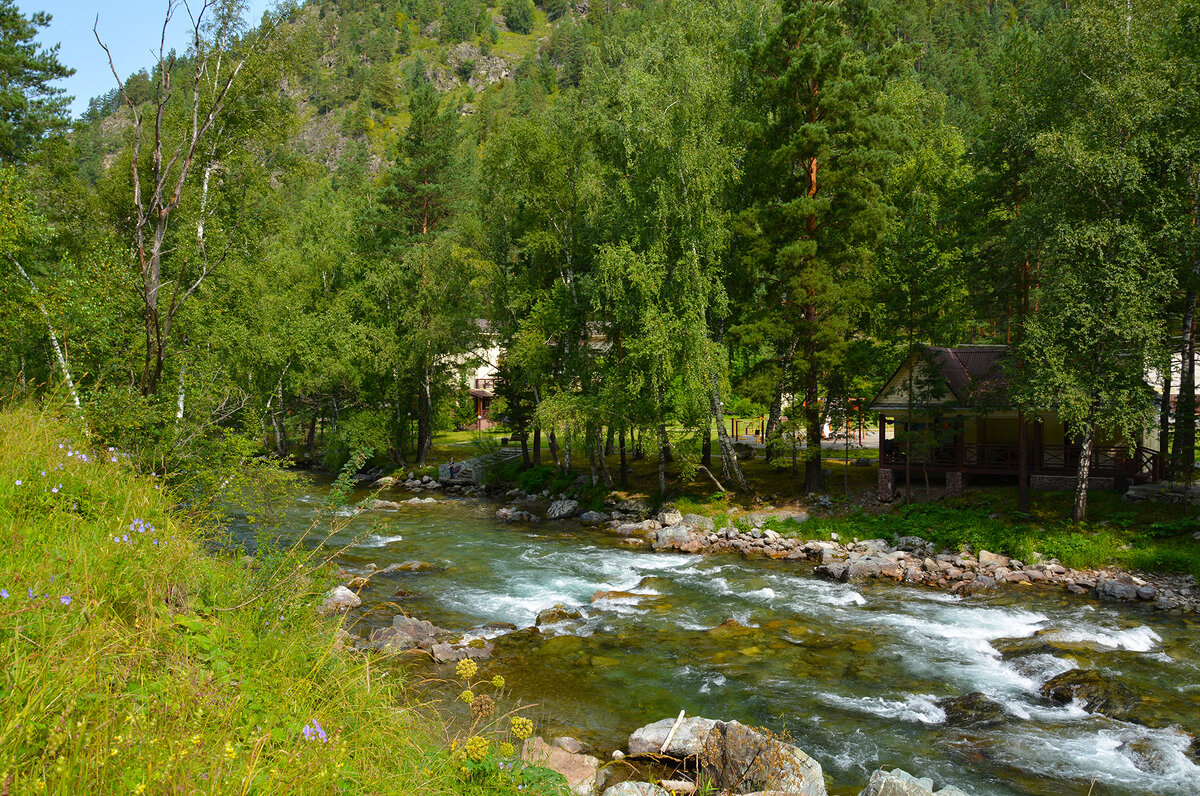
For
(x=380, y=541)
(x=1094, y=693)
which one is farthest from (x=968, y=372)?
(x=380, y=541)

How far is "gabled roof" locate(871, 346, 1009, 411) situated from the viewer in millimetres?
21094

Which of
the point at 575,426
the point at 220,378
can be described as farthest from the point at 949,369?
the point at 220,378

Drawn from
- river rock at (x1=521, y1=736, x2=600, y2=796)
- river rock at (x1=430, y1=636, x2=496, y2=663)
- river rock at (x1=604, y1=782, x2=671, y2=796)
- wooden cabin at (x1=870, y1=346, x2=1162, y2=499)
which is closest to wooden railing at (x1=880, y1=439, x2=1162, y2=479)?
wooden cabin at (x1=870, y1=346, x2=1162, y2=499)

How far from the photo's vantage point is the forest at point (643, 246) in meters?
12.9

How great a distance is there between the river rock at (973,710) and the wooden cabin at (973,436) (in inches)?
460

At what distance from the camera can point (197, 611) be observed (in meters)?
5.16

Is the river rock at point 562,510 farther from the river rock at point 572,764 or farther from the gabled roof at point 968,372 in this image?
the river rock at point 572,764

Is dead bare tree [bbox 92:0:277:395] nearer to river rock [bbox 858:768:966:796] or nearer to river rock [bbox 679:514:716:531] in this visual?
river rock [bbox 858:768:966:796]

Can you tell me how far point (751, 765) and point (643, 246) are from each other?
18.9m

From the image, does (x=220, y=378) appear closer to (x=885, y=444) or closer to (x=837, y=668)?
(x=837, y=668)

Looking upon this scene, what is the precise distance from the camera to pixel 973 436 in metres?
24.8

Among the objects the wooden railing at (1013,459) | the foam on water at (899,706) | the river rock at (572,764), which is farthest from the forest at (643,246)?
the foam on water at (899,706)

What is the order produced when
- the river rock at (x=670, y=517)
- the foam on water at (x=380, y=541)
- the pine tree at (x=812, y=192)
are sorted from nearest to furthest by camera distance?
the foam on water at (x=380, y=541)
the pine tree at (x=812, y=192)
the river rock at (x=670, y=517)

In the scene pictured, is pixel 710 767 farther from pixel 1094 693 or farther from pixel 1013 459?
pixel 1013 459
